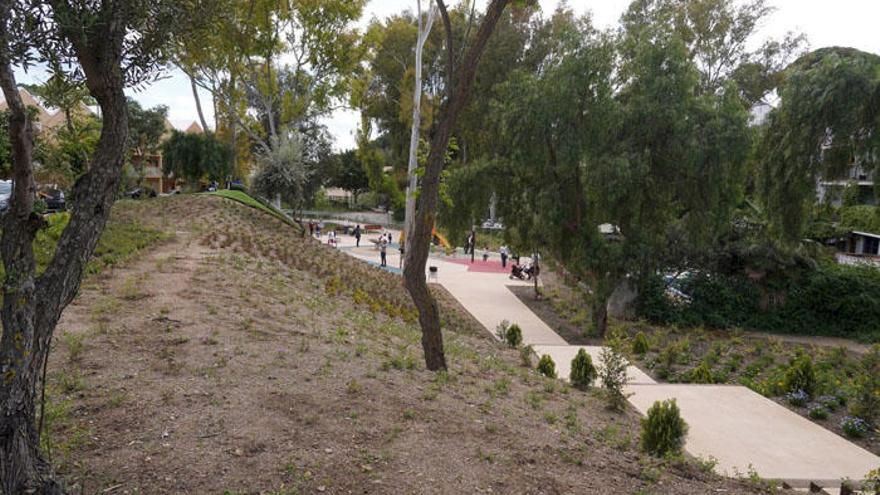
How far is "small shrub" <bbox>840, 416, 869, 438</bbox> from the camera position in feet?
27.2

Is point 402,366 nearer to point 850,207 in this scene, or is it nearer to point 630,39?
point 630,39

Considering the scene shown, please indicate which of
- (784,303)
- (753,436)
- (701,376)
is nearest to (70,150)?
(753,436)

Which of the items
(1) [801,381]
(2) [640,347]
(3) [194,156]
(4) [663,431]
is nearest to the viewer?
(4) [663,431]

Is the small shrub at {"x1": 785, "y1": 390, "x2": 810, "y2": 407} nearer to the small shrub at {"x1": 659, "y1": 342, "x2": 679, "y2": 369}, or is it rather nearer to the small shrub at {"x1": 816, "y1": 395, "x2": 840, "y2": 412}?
the small shrub at {"x1": 816, "y1": 395, "x2": 840, "y2": 412}

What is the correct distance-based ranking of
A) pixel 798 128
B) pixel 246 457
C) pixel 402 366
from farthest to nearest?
pixel 798 128, pixel 402 366, pixel 246 457

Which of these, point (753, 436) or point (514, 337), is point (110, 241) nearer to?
point (514, 337)

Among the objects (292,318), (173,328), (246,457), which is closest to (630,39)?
(292,318)

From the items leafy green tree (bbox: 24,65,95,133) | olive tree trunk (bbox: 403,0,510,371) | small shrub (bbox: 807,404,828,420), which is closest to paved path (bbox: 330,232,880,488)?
small shrub (bbox: 807,404,828,420)

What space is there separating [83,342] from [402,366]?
3329 millimetres

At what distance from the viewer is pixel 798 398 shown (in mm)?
9484

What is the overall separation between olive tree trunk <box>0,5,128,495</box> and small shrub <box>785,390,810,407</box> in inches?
387

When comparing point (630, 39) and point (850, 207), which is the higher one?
point (630, 39)

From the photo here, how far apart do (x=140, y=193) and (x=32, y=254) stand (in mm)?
23730

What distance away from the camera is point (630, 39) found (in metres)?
15.7
